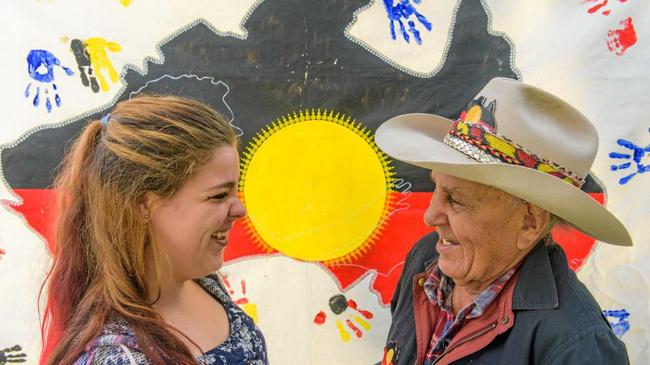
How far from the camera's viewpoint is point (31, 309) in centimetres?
201

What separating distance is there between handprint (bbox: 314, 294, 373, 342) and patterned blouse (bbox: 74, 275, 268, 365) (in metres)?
0.70

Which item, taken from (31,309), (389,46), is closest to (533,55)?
(389,46)

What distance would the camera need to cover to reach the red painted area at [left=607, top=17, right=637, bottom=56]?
2.01 meters

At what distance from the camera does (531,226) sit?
1.43m

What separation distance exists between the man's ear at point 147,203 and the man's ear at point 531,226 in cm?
96

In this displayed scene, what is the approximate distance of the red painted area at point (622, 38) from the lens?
2008 mm

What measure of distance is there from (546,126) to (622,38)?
3.19 feet

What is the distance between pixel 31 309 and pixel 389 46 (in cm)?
172

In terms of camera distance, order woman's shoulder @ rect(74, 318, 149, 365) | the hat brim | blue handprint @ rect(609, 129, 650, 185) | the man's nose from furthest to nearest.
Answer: blue handprint @ rect(609, 129, 650, 185)
the man's nose
the hat brim
woman's shoulder @ rect(74, 318, 149, 365)

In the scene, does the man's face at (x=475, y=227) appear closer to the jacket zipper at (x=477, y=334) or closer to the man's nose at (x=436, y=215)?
the man's nose at (x=436, y=215)

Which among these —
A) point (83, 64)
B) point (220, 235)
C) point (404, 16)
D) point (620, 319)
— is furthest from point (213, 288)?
point (620, 319)

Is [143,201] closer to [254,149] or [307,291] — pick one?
[254,149]

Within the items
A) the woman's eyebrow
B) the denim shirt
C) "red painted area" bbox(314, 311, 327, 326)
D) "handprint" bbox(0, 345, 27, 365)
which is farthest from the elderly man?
"handprint" bbox(0, 345, 27, 365)

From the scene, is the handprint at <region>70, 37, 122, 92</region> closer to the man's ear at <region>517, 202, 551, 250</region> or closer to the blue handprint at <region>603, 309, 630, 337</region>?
the man's ear at <region>517, 202, 551, 250</region>
